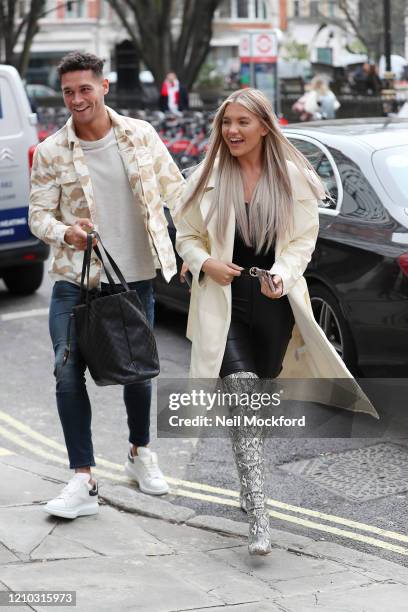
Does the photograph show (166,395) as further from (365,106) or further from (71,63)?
(365,106)

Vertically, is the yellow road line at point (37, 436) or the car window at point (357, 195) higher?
the car window at point (357, 195)

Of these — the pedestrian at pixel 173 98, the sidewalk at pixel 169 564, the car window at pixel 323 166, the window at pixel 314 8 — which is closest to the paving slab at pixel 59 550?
the sidewalk at pixel 169 564

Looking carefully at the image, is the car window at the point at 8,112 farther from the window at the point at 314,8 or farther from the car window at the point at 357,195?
the window at the point at 314,8

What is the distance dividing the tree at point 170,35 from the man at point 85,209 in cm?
2911

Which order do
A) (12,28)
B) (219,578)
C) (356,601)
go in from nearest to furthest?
(356,601), (219,578), (12,28)

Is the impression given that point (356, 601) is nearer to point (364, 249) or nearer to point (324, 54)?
point (364, 249)

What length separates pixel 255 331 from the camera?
5031mm

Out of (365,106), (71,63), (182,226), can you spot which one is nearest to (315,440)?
(182,226)

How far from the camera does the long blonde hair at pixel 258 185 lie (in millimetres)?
4871

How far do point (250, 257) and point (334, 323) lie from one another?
2397mm

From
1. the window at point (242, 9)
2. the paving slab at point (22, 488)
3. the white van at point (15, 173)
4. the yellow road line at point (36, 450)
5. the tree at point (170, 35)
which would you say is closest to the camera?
the paving slab at point (22, 488)

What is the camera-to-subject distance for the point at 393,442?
6.73 metres

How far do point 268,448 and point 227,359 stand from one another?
1884 mm

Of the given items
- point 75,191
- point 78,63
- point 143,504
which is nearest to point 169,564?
point 143,504
